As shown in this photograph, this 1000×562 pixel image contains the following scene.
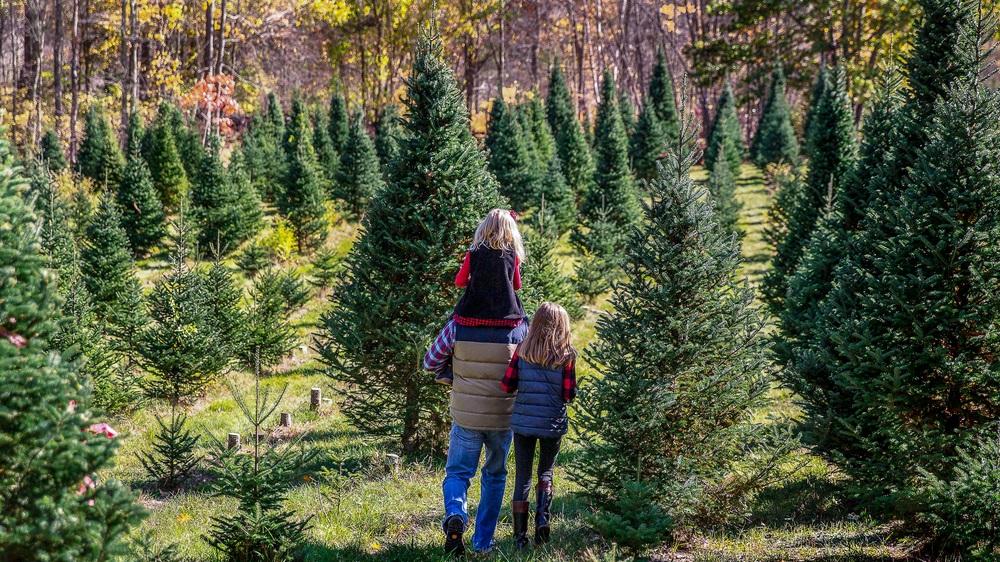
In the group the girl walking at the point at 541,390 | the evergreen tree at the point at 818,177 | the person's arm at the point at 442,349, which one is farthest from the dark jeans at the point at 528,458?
the evergreen tree at the point at 818,177

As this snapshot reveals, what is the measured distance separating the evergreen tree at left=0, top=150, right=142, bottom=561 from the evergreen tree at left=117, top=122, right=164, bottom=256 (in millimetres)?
16388

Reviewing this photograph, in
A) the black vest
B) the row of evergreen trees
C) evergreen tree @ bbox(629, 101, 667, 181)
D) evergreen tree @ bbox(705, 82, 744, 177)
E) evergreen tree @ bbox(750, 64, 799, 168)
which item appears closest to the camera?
the row of evergreen trees

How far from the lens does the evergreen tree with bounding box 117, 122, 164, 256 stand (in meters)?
18.3

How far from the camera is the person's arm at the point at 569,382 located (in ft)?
16.1

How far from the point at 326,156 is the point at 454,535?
23347 millimetres

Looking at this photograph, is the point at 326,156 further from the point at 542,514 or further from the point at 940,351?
the point at 940,351

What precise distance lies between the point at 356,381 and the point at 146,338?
394cm

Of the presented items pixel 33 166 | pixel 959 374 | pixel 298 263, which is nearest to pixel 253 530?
pixel 959 374

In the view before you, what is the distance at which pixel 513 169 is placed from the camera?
23469 mm

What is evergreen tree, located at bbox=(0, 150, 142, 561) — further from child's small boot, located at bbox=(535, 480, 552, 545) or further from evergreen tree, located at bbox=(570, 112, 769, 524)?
evergreen tree, located at bbox=(570, 112, 769, 524)

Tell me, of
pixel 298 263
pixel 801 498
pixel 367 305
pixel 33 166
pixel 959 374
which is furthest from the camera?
pixel 298 263

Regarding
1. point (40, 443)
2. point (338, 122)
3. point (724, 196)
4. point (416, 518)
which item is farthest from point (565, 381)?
point (338, 122)

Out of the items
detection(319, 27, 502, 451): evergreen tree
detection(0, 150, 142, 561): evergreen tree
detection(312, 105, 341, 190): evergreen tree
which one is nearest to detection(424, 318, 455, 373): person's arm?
detection(319, 27, 502, 451): evergreen tree

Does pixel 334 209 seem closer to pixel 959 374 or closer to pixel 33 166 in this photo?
pixel 33 166
